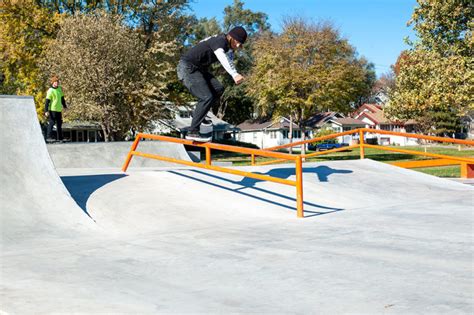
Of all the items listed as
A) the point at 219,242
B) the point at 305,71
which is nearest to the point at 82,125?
the point at 305,71

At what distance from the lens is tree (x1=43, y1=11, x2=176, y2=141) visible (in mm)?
32188

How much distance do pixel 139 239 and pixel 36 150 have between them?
2.86m

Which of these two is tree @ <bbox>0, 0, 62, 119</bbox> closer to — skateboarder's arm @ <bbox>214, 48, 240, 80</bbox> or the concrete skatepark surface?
the concrete skatepark surface

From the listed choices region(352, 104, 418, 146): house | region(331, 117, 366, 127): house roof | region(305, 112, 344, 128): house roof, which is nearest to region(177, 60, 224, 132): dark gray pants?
region(305, 112, 344, 128): house roof

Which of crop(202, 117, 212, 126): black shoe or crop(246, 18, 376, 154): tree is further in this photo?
crop(246, 18, 376, 154): tree

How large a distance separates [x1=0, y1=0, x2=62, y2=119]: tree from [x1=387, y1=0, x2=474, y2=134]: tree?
76.2ft

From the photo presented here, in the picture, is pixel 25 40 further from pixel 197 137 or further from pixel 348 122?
pixel 348 122

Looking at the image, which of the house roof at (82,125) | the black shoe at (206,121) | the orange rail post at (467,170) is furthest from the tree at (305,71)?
the black shoe at (206,121)

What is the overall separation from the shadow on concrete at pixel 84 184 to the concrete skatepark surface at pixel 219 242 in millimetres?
27

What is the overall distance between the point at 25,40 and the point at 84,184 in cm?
3296

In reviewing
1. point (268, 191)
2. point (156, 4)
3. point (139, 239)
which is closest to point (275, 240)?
point (139, 239)

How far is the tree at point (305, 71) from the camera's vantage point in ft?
139

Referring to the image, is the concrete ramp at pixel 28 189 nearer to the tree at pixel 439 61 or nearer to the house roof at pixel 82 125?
the tree at pixel 439 61

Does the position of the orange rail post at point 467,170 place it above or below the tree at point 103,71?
below
